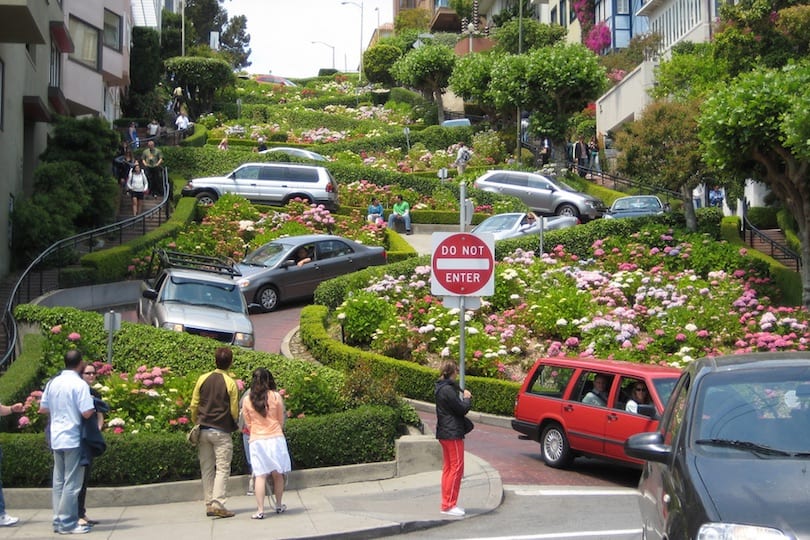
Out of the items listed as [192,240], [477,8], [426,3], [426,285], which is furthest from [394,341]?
[426,3]

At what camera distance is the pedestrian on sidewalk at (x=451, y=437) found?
11891 mm

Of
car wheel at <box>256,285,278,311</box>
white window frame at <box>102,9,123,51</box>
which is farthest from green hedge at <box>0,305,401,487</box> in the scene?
white window frame at <box>102,9,123,51</box>

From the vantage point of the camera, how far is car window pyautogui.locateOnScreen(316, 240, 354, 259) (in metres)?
28.2

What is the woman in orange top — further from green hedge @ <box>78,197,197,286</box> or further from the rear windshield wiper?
green hedge @ <box>78,197,197,286</box>

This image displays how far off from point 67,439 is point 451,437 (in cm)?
359

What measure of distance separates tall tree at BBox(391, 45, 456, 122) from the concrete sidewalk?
5901cm

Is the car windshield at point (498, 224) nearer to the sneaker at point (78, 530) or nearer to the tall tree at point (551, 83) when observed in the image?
the tall tree at point (551, 83)

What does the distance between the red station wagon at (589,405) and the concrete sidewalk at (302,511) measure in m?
1.64

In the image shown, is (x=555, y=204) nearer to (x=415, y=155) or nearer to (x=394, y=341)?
(x=415, y=155)

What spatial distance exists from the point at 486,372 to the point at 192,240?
1225cm

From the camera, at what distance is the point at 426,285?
998 inches

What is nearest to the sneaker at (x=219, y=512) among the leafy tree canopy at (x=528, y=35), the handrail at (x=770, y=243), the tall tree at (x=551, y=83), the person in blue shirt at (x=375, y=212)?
the handrail at (x=770, y=243)

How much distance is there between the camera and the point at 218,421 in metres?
11.8

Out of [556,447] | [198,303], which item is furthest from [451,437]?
[198,303]
